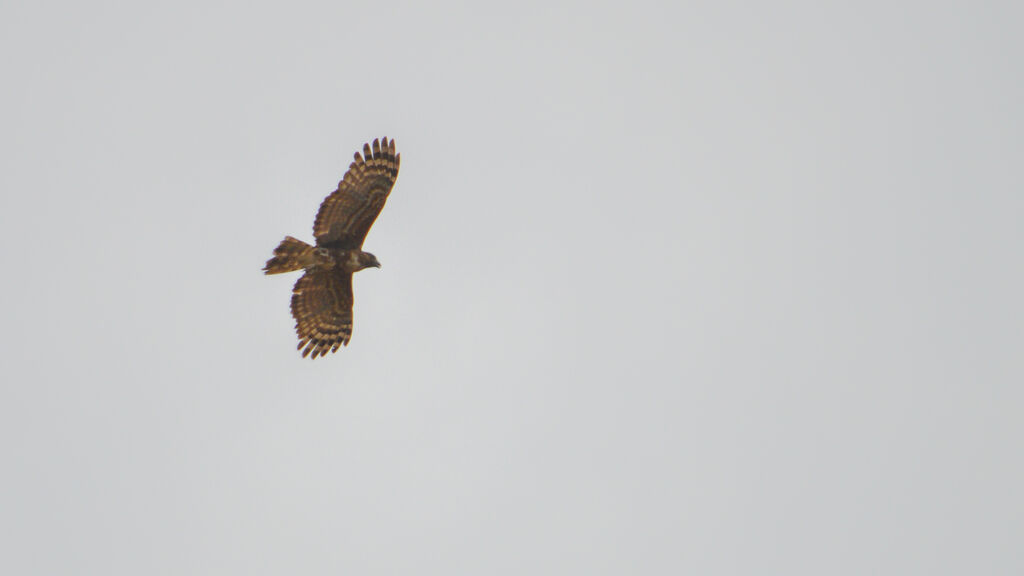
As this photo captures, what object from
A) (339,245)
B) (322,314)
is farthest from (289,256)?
(322,314)

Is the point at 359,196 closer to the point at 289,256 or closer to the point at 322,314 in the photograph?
the point at 289,256

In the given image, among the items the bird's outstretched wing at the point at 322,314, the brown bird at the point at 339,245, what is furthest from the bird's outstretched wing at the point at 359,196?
the bird's outstretched wing at the point at 322,314

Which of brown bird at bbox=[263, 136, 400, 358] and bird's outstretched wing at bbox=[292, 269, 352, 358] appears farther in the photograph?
bird's outstretched wing at bbox=[292, 269, 352, 358]

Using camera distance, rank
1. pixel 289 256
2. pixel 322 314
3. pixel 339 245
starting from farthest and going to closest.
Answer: pixel 322 314, pixel 339 245, pixel 289 256

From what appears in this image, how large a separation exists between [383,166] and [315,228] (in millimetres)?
1599

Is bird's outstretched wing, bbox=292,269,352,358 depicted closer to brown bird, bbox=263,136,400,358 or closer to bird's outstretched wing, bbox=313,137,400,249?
brown bird, bbox=263,136,400,358

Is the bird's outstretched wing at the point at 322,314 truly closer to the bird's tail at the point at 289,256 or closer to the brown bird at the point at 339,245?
the brown bird at the point at 339,245

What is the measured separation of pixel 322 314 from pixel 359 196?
2.51 metres

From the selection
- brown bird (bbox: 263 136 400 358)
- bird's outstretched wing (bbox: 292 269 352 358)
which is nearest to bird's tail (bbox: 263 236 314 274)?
brown bird (bbox: 263 136 400 358)

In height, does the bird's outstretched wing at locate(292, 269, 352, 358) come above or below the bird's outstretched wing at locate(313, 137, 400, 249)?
below

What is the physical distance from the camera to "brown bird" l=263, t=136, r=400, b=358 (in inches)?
739

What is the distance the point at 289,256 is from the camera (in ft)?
61.0

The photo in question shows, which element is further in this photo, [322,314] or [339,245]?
[322,314]

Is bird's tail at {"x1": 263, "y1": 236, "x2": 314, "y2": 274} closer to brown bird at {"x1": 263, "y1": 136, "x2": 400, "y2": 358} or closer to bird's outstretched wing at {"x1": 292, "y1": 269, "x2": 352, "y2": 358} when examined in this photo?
brown bird at {"x1": 263, "y1": 136, "x2": 400, "y2": 358}
